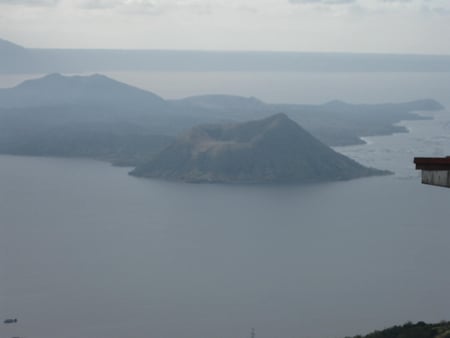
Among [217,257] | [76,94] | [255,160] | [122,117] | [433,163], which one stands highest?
[76,94]

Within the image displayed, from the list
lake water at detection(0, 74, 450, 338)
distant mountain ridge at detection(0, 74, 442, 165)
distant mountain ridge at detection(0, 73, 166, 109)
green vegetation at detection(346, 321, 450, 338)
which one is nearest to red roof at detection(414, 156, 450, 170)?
green vegetation at detection(346, 321, 450, 338)

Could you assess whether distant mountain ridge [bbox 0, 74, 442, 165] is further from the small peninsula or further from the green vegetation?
the green vegetation

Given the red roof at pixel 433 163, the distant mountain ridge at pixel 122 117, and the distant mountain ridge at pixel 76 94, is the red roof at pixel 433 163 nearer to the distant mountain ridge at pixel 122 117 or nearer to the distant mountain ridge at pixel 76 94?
the distant mountain ridge at pixel 122 117

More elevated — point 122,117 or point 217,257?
point 122,117

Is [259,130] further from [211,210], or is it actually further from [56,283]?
[56,283]

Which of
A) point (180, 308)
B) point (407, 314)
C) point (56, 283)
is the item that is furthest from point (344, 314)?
point (56, 283)

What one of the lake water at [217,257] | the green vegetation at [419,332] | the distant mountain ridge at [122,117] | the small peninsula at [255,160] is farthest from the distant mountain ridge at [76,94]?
the green vegetation at [419,332]

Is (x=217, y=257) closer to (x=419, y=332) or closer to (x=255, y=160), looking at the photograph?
(x=419, y=332)

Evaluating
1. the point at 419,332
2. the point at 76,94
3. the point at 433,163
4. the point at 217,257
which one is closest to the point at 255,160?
the point at 217,257
